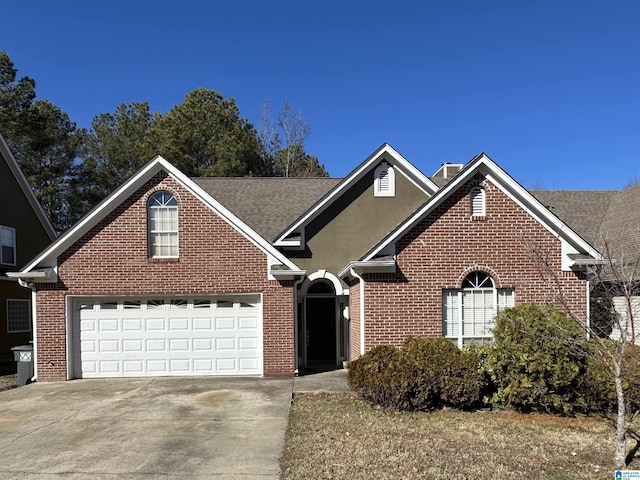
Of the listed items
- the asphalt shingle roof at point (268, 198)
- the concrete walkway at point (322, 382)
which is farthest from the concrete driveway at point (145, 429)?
the asphalt shingle roof at point (268, 198)

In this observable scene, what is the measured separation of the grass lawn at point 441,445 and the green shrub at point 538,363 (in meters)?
0.34

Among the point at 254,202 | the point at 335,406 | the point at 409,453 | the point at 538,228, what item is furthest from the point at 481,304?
the point at 254,202

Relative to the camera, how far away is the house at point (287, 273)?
12844 mm

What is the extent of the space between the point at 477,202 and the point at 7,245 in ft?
60.5

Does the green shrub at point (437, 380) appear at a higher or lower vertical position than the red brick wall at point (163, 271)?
lower

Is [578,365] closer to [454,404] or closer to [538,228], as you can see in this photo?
[454,404]

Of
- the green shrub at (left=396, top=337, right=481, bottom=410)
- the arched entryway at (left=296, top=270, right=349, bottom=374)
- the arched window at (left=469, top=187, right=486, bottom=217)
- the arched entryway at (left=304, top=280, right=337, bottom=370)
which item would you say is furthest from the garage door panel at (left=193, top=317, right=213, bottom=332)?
the arched window at (left=469, top=187, right=486, bottom=217)

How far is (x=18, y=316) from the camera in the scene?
20.3 meters

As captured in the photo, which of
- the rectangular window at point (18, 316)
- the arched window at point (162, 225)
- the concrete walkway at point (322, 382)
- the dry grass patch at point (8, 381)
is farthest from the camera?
the rectangular window at point (18, 316)

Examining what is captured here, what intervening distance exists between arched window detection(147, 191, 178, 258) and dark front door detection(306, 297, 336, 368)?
4895 mm

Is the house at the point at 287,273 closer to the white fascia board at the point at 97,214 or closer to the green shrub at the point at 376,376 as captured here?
the white fascia board at the point at 97,214

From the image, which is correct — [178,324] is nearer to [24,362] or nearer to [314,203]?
[24,362]

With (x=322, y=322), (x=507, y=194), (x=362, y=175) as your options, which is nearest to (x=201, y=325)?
(x=322, y=322)

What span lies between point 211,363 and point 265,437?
6.11 metres
